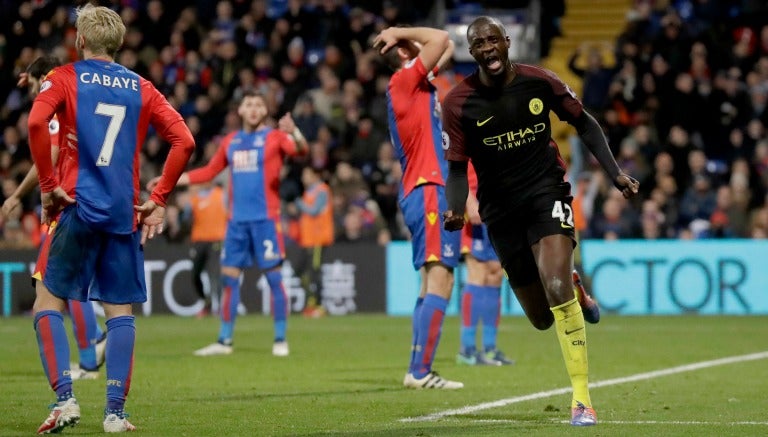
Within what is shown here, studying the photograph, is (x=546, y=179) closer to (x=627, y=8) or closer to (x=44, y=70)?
(x=44, y=70)

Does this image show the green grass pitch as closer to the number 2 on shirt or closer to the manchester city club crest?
the number 2 on shirt

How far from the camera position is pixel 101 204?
7.62 metres

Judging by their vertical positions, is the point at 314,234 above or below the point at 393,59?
below

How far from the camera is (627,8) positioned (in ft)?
91.9

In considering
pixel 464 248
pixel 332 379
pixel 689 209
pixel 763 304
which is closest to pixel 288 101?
pixel 689 209

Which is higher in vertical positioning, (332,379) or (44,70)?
(44,70)

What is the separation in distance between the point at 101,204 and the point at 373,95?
17.5m

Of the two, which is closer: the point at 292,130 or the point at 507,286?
the point at 292,130

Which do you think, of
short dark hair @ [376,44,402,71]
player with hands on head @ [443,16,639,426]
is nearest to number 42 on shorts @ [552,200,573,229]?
player with hands on head @ [443,16,639,426]

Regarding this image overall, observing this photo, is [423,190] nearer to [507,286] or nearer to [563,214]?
[563,214]

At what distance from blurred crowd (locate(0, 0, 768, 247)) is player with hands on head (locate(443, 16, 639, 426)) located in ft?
36.9

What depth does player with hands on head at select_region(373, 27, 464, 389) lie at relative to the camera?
10.3m

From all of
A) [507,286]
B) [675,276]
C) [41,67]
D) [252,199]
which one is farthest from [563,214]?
[675,276]

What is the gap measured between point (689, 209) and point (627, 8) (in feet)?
24.8
